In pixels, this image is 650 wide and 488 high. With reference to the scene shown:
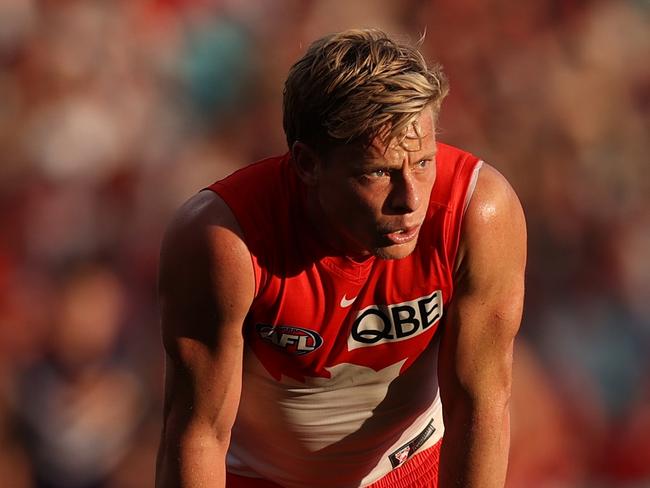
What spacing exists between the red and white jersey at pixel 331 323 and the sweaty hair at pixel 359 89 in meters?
0.18

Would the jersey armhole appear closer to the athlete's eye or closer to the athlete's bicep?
the athlete's bicep

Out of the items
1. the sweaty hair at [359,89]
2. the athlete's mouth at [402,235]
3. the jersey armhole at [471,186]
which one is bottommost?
the athlete's mouth at [402,235]

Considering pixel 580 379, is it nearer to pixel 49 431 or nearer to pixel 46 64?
pixel 49 431

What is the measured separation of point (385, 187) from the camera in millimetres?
1920

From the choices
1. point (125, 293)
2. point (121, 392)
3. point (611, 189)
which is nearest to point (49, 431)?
point (121, 392)

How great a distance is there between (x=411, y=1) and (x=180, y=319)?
1.86 metres

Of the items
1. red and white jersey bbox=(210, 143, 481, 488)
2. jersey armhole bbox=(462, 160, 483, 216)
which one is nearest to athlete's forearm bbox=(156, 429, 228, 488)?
red and white jersey bbox=(210, 143, 481, 488)

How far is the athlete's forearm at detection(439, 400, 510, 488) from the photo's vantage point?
7.55 feet

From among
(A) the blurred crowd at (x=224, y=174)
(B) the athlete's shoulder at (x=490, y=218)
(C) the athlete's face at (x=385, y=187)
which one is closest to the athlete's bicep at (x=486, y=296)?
(B) the athlete's shoulder at (x=490, y=218)

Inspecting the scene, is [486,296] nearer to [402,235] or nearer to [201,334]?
[402,235]

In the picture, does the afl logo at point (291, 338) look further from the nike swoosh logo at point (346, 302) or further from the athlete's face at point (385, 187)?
the athlete's face at point (385, 187)

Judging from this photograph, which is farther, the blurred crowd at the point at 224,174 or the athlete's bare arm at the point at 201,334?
the blurred crowd at the point at 224,174

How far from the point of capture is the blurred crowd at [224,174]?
3391 mm

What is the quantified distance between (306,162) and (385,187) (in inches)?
8.0
